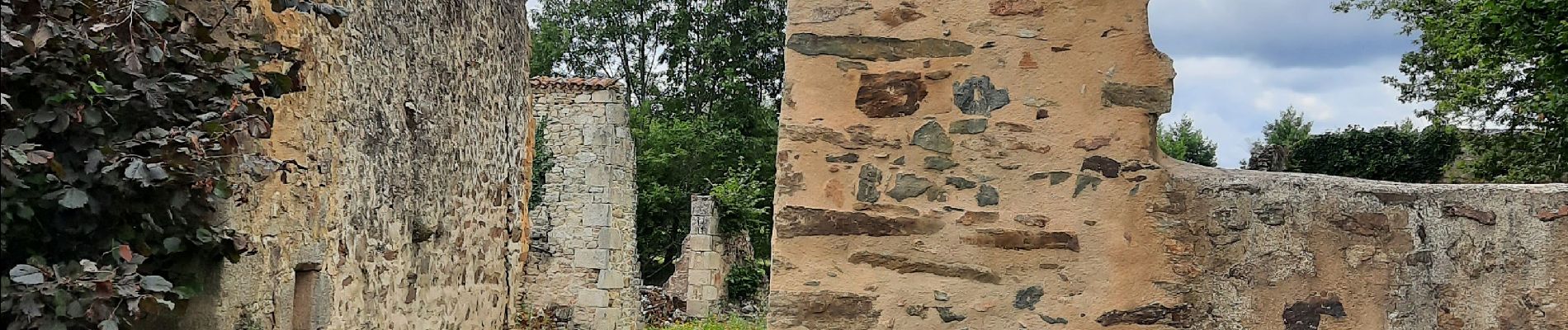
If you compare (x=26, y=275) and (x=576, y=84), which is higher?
(x=576, y=84)

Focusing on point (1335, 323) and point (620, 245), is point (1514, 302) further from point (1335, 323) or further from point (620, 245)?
point (620, 245)

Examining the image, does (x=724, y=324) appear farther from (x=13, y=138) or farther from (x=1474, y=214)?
(x=1474, y=214)

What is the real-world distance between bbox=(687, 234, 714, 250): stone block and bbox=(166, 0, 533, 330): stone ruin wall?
6086 millimetres

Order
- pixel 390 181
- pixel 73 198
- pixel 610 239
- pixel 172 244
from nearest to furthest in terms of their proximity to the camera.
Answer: pixel 73 198 → pixel 172 244 → pixel 390 181 → pixel 610 239

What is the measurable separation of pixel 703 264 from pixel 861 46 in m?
10.7

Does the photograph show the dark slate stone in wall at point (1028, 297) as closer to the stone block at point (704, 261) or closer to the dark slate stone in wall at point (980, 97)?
the dark slate stone in wall at point (980, 97)

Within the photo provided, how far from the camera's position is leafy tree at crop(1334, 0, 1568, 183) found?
308 inches

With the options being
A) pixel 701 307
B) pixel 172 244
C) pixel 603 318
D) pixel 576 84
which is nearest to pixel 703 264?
pixel 701 307

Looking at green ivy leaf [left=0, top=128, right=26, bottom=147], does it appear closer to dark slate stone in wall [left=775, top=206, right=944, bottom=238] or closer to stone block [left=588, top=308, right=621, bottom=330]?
dark slate stone in wall [left=775, top=206, right=944, bottom=238]

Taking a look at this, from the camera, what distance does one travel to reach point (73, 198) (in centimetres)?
236

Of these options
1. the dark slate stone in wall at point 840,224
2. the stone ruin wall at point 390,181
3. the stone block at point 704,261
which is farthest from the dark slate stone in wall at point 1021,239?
the stone block at point 704,261

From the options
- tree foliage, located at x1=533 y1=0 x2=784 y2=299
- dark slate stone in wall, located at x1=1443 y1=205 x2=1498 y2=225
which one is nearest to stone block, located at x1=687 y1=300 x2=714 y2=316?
tree foliage, located at x1=533 y1=0 x2=784 y2=299

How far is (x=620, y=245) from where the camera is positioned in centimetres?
1156

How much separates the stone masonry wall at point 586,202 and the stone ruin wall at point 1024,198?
29.3 ft
